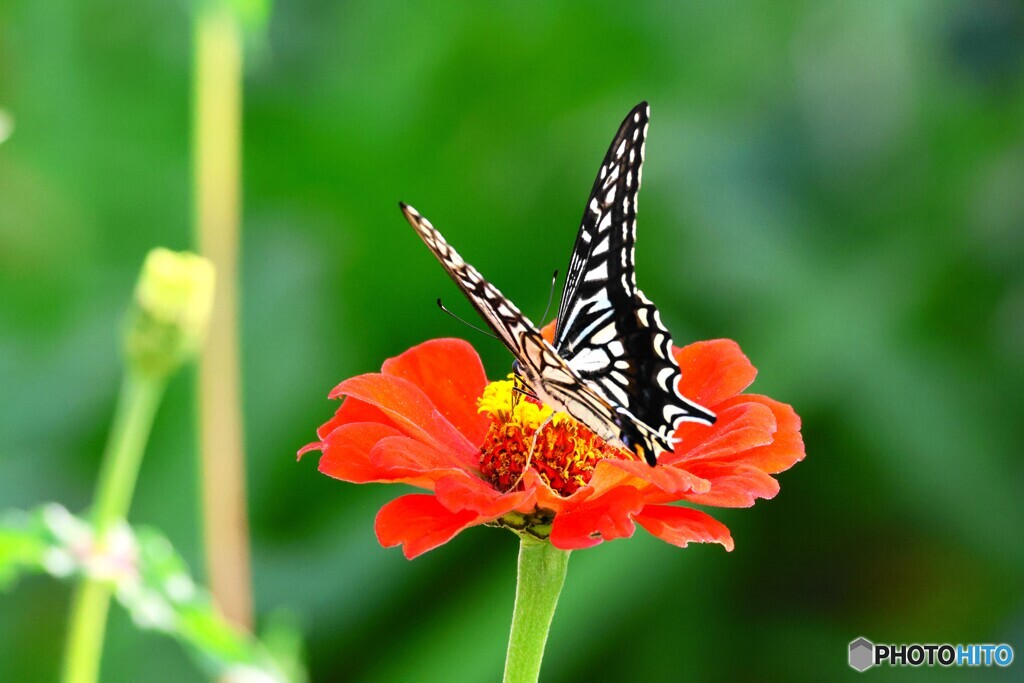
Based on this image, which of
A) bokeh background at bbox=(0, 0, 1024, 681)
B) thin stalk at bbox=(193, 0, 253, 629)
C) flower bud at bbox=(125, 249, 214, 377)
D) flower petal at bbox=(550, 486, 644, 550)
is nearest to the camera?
flower petal at bbox=(550, 486, 644, 550)

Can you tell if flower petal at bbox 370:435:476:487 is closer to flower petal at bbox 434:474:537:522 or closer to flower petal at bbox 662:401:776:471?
flower petal at bbox 434:474:537:522

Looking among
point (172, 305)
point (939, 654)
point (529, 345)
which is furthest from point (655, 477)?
point (939, 654)

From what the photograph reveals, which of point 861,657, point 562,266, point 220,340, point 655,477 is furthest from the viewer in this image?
point 562,266

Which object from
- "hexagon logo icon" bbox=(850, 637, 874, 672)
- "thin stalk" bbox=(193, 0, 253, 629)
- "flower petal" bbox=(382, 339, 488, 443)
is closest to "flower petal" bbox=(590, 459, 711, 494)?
"flower petal" bbox=(382, 339, 488, 443)

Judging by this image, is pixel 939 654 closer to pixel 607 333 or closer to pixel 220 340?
pixel 607 333

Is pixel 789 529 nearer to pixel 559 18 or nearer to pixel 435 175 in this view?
pixel 435 175

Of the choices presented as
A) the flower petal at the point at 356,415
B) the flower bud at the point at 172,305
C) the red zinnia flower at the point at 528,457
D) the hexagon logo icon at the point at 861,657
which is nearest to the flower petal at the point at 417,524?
the red zinnia flower at the point at 528,457

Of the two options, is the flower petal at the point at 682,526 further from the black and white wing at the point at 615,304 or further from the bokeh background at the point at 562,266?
the bokeh background at the point at 562,266
